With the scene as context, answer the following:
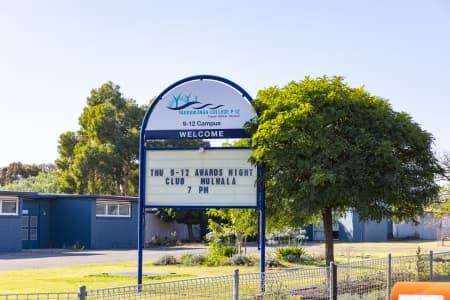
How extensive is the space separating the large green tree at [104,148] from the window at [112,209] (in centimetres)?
1345

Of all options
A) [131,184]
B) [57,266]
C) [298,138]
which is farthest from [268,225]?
[131,184]

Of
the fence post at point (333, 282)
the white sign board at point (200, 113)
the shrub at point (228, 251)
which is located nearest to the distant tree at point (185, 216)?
the shrub at point (228, 251)

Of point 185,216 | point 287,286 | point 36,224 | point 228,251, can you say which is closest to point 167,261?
point 228,251

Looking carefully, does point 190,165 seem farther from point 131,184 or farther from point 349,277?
point 131,184

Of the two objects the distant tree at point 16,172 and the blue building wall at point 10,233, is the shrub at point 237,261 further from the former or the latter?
the distant tree at point 16,172

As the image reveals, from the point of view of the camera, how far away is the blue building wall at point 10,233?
40.2 meters

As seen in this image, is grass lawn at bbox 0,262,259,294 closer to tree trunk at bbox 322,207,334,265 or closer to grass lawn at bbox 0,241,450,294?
grass lawn at bbox 0,241,450,294

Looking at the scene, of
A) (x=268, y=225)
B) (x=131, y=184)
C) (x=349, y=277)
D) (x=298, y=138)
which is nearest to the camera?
(x=349, y=277)

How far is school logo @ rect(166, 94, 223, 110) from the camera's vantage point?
18281 mm

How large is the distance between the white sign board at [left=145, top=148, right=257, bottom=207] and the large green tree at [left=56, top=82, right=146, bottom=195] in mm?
44294

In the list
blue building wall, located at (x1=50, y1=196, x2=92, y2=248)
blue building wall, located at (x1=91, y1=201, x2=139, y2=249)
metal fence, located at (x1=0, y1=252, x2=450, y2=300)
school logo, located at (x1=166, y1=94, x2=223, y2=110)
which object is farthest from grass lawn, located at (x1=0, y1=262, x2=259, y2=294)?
blue building wall, located at (x1=91, y1=201, x2=139, y2=249)

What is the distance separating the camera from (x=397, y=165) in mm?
16719

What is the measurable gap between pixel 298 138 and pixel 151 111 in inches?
157

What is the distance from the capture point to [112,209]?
4838 cm
